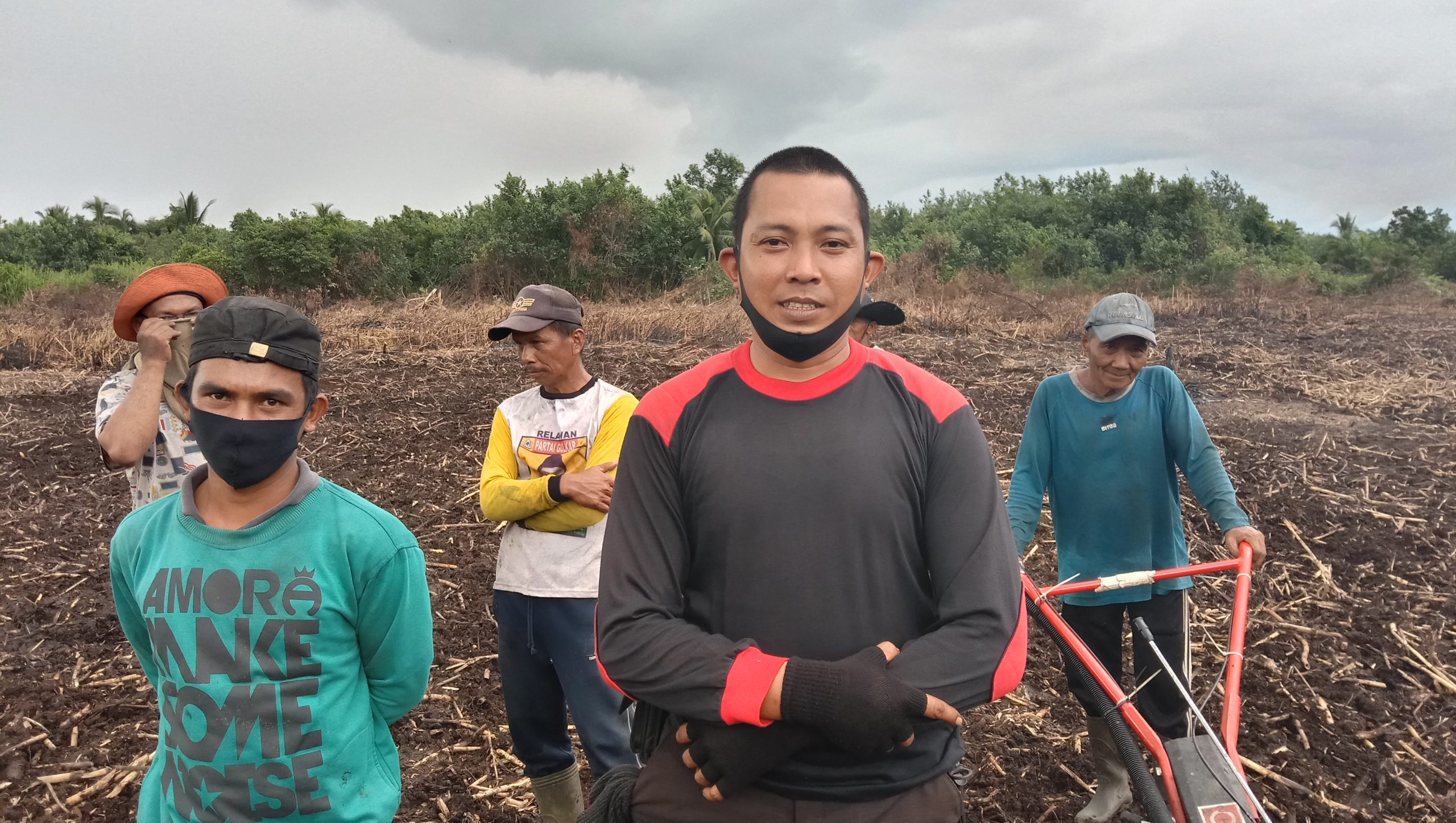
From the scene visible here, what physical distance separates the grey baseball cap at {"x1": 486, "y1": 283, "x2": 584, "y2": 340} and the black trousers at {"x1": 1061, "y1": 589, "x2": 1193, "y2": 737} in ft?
7.56

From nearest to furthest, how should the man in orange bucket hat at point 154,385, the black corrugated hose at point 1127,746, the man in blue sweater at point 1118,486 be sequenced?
the black corrugated hose at point 1127,746, the man in orange bucket hat at point 154,385, the man in blue sweater at point 1118,486

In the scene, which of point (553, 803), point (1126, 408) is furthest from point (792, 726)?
point (1126, 408)

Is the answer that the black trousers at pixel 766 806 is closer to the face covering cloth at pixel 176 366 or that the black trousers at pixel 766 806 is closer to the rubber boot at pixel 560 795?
the rubber boot at pixel 560 795

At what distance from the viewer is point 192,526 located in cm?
190

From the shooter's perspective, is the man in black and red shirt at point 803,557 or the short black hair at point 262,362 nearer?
the man in black and red shirt at point 803,557

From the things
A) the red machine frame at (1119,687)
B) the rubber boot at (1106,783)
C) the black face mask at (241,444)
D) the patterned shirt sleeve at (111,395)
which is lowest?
the rubber boot at (1106,783)

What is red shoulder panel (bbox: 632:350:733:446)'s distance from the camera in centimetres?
169

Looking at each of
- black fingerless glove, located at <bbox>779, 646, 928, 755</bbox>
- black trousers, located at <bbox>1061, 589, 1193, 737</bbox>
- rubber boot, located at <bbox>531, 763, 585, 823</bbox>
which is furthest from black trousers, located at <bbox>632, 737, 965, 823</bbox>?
black trousers, located at <bbox>1061, 589, 1193, 737</bbox>

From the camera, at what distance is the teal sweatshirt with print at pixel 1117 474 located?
3.38m

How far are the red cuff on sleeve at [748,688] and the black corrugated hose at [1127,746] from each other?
151cm

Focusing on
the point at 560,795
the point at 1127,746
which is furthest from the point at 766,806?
the point at 560,795

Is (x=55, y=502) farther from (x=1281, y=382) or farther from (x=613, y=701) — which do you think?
(x=1281, y=382)

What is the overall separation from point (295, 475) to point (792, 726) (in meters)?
1.28

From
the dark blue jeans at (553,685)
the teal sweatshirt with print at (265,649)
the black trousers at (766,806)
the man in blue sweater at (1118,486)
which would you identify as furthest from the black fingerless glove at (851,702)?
the man in blue sweater at (1118,486)
